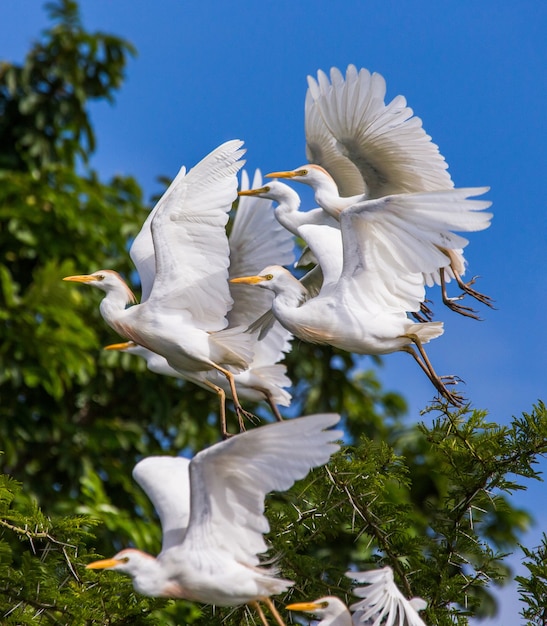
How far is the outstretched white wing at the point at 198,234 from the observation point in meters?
3.89

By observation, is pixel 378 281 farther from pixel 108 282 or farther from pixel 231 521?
pixel 108 282

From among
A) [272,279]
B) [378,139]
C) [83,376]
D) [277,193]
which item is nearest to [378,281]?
[272,279]

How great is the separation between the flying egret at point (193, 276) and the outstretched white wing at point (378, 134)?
384mm

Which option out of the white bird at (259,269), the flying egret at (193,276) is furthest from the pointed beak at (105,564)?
the white bird at (259,269)

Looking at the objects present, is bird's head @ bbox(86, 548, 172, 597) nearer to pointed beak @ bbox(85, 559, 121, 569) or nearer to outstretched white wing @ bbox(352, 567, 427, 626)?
pointed beak @ bbox(85, 559, 121, 569)

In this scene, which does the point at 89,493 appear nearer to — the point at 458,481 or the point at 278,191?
the point at 278,191

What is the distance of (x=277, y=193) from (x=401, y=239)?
1169 millimetres

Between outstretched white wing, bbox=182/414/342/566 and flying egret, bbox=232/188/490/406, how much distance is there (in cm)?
91

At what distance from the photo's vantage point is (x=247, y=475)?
9.00 feet

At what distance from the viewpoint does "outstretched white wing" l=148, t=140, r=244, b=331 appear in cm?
389

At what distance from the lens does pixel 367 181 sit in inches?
158

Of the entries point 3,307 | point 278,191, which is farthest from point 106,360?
point 278,191

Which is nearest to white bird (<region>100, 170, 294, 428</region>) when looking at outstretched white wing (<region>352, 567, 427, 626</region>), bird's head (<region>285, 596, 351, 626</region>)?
bird's head (<region>285, 596, 351, 626</region>)

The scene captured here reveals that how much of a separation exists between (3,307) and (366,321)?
4352 millimetres
